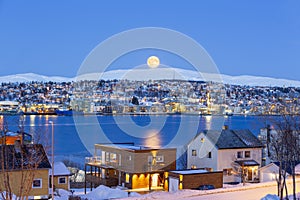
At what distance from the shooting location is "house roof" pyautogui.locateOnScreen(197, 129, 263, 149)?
90.5 ft

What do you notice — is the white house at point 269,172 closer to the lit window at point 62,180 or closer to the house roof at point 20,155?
the lit window at point 62,180

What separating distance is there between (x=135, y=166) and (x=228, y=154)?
19.7 ft

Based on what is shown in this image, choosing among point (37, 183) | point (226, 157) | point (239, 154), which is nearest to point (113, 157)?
point (226, 157)

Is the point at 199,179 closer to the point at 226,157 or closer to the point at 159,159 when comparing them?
the point at 159,159

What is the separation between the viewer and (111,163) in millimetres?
26062

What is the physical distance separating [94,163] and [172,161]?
453 centimetres

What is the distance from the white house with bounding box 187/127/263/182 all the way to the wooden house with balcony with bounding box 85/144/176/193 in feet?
9.13

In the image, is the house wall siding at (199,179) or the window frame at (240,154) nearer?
the house wall siding at (199,179)

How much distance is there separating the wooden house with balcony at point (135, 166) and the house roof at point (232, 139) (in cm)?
298

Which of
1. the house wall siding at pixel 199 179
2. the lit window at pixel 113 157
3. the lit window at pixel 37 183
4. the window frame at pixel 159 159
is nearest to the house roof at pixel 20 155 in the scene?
the lit window at pixel 37 183

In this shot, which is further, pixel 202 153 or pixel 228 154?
pixel 202 153

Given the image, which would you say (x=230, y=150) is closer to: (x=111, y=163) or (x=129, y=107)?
(x=111, y=163)

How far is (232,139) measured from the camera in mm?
28297

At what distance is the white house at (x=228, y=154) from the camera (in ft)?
90.0
